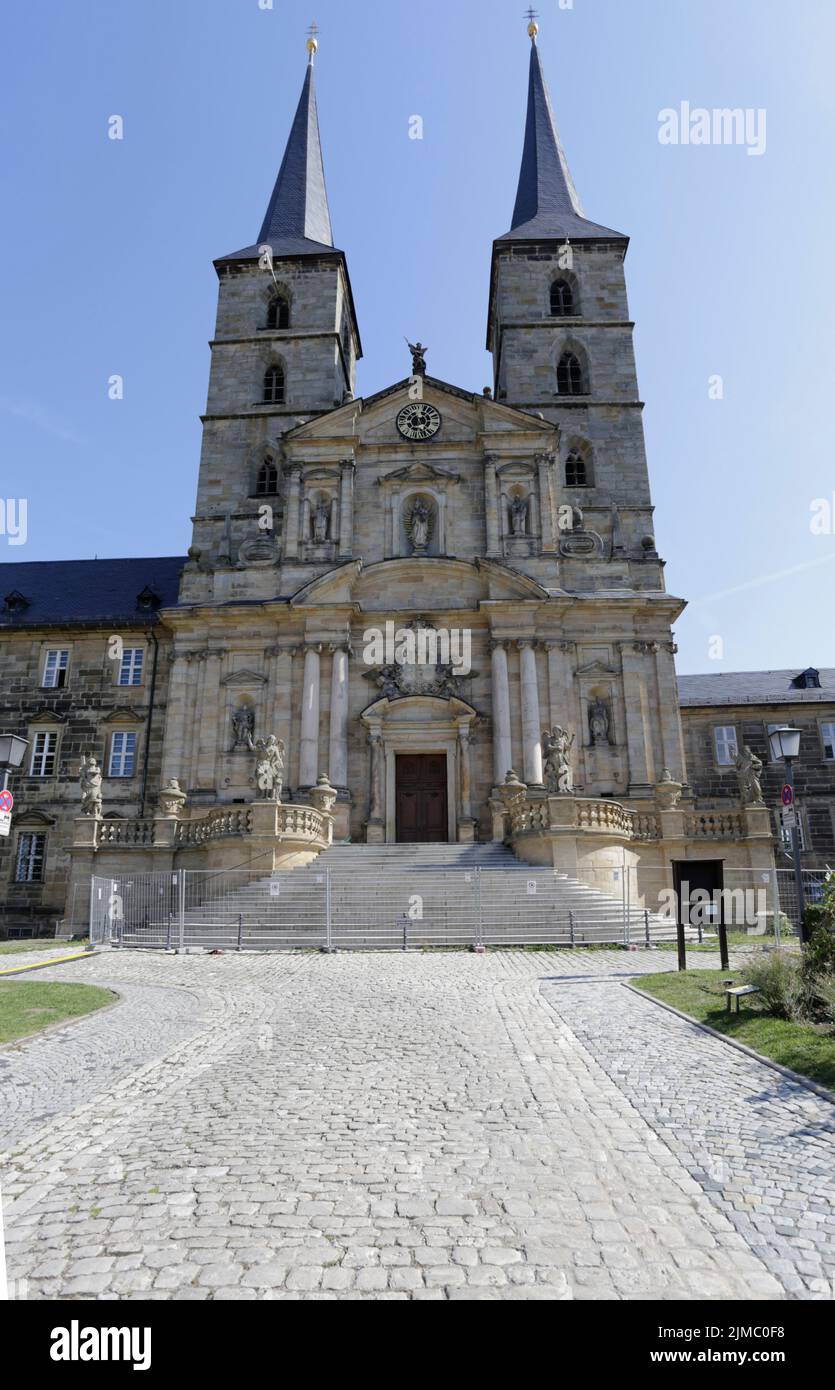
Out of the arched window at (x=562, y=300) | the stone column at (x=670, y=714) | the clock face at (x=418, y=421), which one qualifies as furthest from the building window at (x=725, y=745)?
the arched window at (x=562, y=300)

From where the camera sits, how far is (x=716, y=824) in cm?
2434

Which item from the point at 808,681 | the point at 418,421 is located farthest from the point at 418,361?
the point at 808,681

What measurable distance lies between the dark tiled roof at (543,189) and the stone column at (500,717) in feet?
68.3

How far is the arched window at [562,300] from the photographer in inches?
1446

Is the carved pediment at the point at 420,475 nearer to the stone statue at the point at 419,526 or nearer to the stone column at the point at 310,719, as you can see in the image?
the stone statue at the point at 419,526

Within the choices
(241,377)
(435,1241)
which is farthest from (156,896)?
(241,377)

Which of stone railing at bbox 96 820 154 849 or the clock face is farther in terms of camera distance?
the clock face

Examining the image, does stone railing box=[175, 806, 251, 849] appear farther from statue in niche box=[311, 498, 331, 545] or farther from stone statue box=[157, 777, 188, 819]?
statue in niche box=[311, 498, 331, 545]

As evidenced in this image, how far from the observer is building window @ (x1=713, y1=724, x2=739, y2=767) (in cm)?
3503

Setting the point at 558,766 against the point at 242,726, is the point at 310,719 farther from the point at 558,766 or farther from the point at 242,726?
the point at 558,766

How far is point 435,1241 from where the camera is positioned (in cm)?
385

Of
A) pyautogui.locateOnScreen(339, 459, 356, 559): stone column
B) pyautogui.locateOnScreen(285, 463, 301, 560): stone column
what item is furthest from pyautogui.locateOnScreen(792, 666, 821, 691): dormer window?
pyautogui.locateOnScreen(285, 463, 301, 560): stone column

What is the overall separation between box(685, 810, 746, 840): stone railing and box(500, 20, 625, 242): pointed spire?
26710 millimetres
